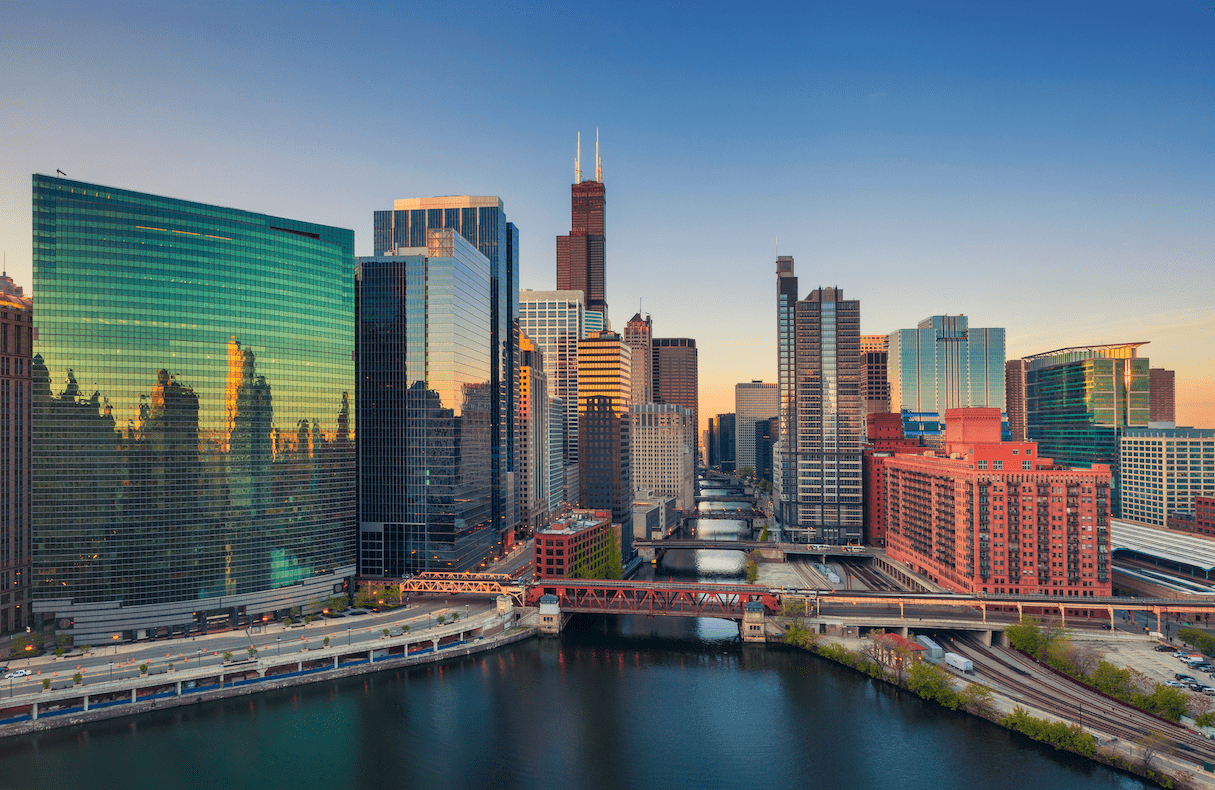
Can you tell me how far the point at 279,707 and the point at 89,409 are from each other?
60845mm

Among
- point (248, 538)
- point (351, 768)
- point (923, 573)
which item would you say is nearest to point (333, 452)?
point (248, 538)

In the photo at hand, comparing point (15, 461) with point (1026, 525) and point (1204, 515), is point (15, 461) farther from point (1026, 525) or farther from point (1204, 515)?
point (1204, 515)

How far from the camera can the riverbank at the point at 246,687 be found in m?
95.9

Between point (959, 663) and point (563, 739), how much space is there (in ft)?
206

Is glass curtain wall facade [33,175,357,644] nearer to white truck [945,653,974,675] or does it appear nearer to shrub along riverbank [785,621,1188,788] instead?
shrub along riverbank [785,621,1188,788]

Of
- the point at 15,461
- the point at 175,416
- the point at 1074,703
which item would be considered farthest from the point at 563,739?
the point at 15,461

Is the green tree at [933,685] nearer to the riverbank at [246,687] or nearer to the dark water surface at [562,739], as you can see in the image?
the dark water surface at [562,739]

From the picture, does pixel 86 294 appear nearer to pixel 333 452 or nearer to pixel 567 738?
pixel 333 452

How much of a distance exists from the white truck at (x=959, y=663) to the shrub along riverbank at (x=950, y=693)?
11.5 ft

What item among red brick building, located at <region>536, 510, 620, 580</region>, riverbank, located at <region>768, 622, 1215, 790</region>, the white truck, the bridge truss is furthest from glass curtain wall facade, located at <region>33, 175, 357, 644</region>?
the white truck

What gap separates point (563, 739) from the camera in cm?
9356

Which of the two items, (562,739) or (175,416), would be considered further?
(175,416)

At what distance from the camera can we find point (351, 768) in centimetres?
8606

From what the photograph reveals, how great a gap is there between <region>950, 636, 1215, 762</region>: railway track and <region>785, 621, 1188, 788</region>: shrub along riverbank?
3459 millimetres
